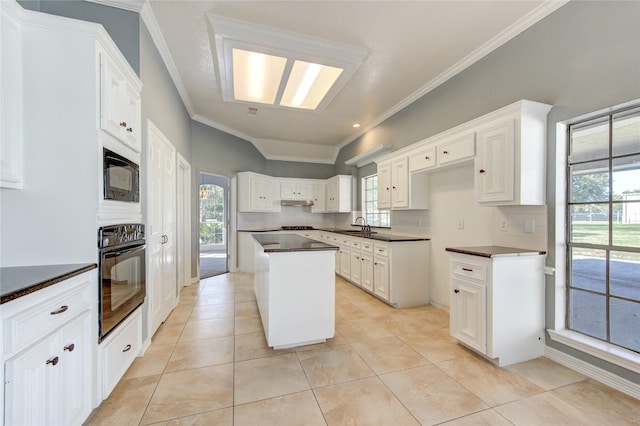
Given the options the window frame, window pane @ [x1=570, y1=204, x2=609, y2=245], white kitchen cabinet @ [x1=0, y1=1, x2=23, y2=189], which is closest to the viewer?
white kitchen cabinet @ [x1=0, y1=1, x2=23, y2=189]

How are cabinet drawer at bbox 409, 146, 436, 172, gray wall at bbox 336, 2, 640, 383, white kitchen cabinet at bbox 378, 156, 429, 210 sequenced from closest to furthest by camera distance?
gray wall at bbox 336, 2, 640, 383
cabinet drawer at bbox 409, 146, 436, 172
white kitchen cabinet at bbox 378, 156, 429, 210

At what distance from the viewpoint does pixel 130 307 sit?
78.7 inches

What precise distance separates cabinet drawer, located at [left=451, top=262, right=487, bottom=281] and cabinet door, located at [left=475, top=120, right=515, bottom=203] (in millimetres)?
648

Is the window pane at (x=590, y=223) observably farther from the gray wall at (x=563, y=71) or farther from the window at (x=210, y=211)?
the window at (x=210, y=211)

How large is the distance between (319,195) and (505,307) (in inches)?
198

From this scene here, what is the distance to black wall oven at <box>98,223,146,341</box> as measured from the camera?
1.66 metres

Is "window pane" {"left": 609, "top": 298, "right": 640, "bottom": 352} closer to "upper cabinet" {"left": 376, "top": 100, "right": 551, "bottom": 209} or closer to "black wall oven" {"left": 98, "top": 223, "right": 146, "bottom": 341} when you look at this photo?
"upper cabinet" {"left": 376, "top": 100, "right": 551, "bottom": 209}

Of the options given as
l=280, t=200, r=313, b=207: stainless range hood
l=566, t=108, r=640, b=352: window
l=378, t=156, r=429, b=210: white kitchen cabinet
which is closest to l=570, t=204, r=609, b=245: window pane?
l=566, t=108, r=640, b=352: window

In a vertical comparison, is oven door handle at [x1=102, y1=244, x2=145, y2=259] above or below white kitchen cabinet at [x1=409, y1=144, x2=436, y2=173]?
below

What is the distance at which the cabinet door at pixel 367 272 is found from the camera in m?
4.03

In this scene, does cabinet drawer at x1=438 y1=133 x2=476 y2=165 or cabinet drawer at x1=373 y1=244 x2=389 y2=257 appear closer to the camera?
cabinet drawer at x1=438 y1=133 x2=476 y2=165

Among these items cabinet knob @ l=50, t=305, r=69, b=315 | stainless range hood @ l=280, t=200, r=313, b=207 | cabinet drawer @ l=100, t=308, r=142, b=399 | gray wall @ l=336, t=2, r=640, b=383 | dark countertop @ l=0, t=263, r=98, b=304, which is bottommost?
cabinet drawer @ l=100, t=308, r=142, b=399

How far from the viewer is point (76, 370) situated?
1.43 meters

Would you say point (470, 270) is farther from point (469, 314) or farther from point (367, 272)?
point (367, 272)
